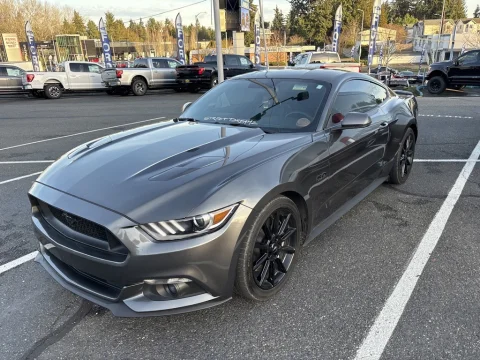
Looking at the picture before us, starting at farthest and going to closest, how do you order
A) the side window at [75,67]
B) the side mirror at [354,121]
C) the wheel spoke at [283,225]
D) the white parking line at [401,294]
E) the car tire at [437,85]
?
1. the side window at [75,67]
2. the car tire at [437,85]
3. the side mirror at [354,121]
4. the wheel spoke at [283,225]
5. the white parking line at [401,294]

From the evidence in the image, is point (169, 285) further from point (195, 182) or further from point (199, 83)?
point (199, 83)

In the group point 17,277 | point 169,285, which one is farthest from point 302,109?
point 17,277

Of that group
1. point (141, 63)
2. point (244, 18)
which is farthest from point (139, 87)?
point (244, 18)

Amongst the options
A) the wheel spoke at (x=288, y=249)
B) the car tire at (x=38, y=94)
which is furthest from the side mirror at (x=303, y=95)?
the car tire at (x=38, y=94)

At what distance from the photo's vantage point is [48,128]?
9.61m

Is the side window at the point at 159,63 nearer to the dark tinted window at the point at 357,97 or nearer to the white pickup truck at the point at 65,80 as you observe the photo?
the white pickup truck at the point at 65,80

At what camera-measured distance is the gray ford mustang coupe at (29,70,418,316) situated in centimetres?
204

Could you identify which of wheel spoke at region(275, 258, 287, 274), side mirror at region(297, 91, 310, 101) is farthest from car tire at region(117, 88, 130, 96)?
wheel spoke at region(275, 258, 287, 274)

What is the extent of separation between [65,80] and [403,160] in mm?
17793

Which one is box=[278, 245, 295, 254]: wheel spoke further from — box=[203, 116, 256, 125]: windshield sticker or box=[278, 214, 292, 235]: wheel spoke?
box=[203, 116, 256, 125]: windshield sticker

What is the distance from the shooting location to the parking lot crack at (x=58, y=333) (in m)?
2.18

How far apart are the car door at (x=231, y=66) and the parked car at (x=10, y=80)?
34.6 ft

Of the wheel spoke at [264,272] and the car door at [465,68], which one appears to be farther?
the car door at [465,68]

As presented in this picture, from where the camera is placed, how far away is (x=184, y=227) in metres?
2.06
